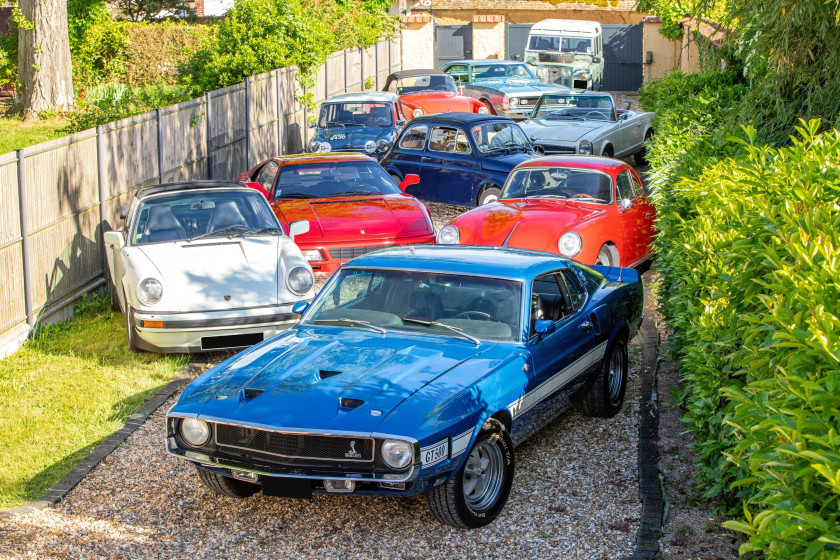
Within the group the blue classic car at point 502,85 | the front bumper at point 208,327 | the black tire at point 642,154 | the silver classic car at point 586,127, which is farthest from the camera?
the blue classic car at point 502,85

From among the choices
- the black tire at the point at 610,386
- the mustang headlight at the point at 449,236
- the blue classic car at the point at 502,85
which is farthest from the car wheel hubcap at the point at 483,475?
the blue classic car at the point at 502,85

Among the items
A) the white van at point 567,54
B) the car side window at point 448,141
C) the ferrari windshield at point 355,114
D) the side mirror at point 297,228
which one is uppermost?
the white van at point 567,54

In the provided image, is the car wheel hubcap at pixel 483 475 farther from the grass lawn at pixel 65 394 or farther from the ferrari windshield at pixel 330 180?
the ferrari windshield at pixel 330 180

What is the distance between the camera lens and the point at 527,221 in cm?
1066

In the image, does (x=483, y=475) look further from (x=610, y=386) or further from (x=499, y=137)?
(x=499, y=137)

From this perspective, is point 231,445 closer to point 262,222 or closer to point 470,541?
point 470,541

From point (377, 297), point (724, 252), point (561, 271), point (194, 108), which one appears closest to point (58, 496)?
point (377, 297)

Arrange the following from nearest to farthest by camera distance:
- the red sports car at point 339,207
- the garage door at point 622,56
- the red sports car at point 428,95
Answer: the red sports car at point 339,207, the red sports car at point 428,95, the garage door at point 622,56

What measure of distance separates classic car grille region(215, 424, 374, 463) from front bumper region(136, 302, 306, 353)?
10.8 feet

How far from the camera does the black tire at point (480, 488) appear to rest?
526 cm

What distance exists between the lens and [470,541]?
5383 millimetres

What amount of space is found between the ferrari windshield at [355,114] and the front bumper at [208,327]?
36.7ft

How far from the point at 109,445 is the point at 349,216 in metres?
4.99

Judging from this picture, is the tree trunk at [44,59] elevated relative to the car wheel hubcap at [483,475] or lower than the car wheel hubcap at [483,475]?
elevated
